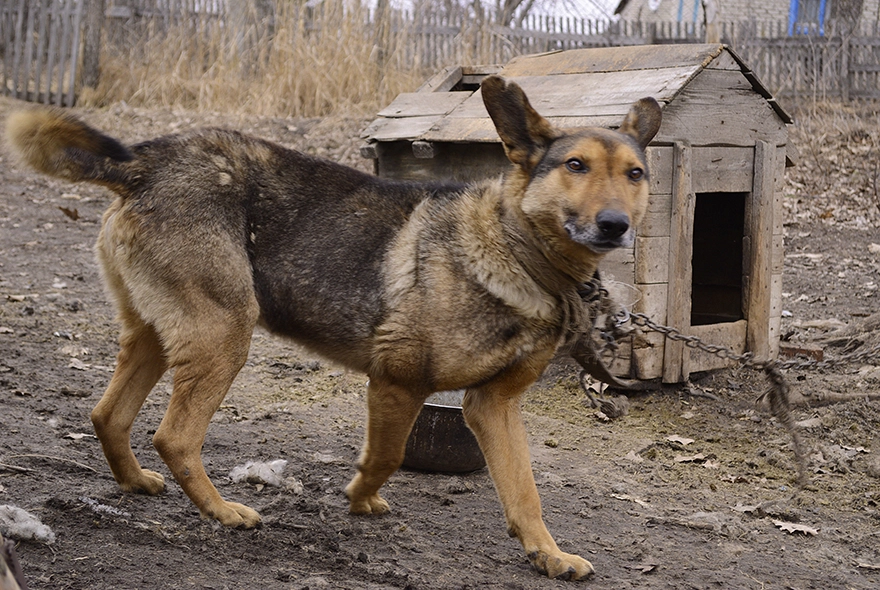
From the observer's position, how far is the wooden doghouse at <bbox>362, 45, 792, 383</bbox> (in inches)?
218

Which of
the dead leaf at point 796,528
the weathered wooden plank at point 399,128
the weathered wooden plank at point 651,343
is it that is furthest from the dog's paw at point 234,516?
the weathered wooden plank at point 399,128

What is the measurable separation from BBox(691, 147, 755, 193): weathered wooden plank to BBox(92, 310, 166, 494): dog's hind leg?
365 centimetres

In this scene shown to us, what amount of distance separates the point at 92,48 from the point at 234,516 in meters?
14.2

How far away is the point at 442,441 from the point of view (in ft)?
14.5

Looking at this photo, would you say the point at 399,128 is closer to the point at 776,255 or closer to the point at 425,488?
the point at 776,255

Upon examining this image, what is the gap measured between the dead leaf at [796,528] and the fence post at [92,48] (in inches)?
578

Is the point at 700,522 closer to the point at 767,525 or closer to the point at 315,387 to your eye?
the point at 767,525

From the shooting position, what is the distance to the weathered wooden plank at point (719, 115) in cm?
557

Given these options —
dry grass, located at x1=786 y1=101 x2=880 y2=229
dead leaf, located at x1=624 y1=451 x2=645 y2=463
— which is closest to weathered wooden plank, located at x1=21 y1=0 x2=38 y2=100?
dry grass, located at x1=786 y1=101 x2=880 y2=229

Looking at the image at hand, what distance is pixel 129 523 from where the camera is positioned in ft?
11.2

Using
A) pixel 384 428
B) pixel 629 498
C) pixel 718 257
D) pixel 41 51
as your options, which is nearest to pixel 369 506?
pixel 384 428

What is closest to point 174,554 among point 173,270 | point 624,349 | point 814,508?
point 173,270

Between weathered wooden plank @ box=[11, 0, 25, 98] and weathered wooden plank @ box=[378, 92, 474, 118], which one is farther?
weathered wooden plank @ box=[11, 0, 25, 98]

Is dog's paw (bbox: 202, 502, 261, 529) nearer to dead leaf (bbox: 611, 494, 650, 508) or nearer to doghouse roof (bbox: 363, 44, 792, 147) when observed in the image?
dead leaf (bbox: 611, 494, 650, 508)
